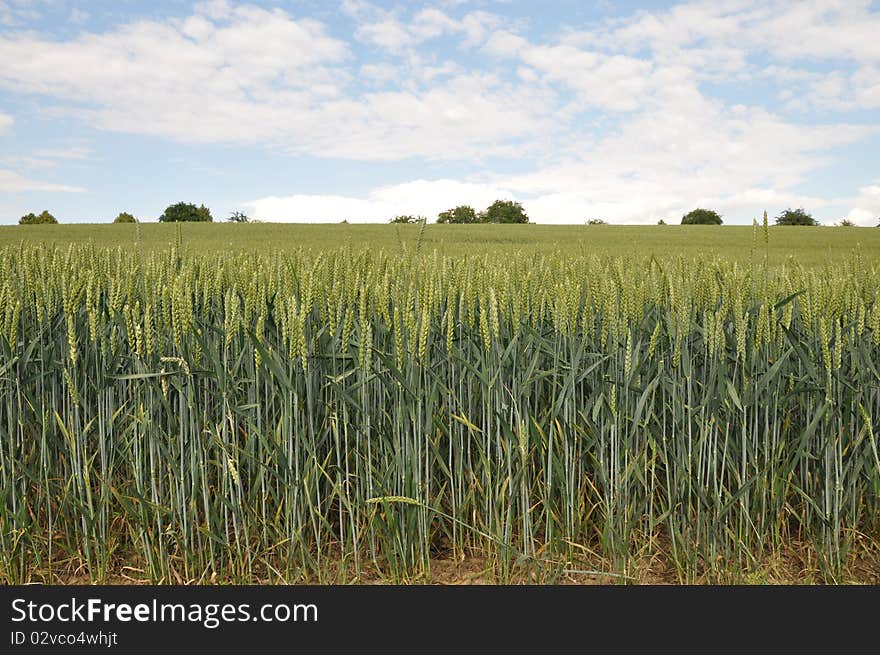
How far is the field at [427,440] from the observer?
2.01 meters

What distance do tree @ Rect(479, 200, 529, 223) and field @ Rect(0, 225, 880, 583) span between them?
4722 centimetres

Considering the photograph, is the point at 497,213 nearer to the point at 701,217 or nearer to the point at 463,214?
the point at 463,214

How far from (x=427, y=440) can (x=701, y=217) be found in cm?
5129

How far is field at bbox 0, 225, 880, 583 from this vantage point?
2014mm

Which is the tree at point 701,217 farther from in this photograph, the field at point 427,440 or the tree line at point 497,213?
the field at point 427,440

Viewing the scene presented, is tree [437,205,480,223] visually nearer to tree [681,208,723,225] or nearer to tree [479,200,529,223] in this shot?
tree [479,200,529,223]

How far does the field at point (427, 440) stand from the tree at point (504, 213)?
155 feet

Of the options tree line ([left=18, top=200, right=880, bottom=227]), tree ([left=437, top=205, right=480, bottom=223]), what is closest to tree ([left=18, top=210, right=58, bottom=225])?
tree line ([left=18, top=200, right=880, bottom=227])

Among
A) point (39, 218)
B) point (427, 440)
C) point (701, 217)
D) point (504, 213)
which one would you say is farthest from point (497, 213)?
point (427, 440)

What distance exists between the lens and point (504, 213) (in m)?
50.1

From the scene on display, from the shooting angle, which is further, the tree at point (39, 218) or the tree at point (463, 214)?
the tree at point (463, 214)

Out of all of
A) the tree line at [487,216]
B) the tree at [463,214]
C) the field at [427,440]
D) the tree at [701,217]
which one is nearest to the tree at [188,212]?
the tree line at [487,216]

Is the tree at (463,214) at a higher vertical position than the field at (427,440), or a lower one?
higher

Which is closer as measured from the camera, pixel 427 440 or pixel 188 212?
pixel 427 440
